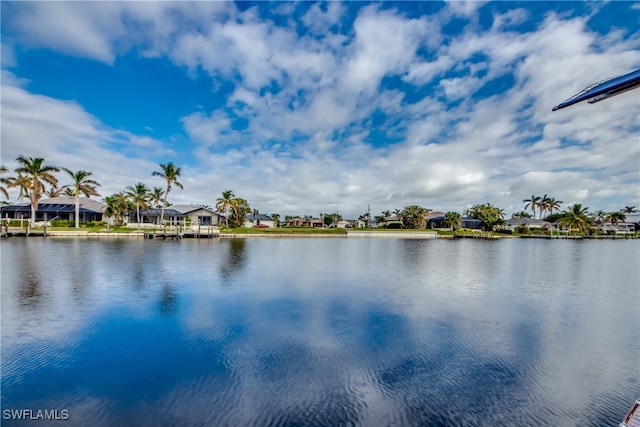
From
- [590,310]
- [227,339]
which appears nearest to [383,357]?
[227,339]

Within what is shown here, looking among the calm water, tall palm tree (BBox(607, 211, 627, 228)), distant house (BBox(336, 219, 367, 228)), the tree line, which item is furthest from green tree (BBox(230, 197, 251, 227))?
tall palm tree (BBox(607, 211, 627, 228))

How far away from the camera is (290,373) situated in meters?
8.42

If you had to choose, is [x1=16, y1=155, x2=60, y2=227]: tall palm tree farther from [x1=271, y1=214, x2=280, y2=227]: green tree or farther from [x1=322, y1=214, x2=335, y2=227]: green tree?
[x1=322, y1=214, x2=335, y2=227]: green tree

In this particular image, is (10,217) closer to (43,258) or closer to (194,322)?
(43,258)

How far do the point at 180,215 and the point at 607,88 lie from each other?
78944 mm

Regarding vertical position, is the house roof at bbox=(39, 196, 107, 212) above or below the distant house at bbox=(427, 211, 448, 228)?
above

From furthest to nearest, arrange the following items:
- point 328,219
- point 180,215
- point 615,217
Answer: point 328,219 < point 615,217 < point 180,215

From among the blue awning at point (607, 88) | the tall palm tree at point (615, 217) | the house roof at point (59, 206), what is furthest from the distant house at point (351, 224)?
the blue awning at point (607, 88)

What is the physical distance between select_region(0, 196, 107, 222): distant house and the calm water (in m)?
57.6

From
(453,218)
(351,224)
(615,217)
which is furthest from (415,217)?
(615,217)

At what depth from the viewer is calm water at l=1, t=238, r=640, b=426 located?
6.99m

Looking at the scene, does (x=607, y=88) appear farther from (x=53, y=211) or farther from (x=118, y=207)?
(x=53, y=211)

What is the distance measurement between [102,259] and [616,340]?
34779 mm

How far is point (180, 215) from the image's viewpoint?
7469 centimetres
